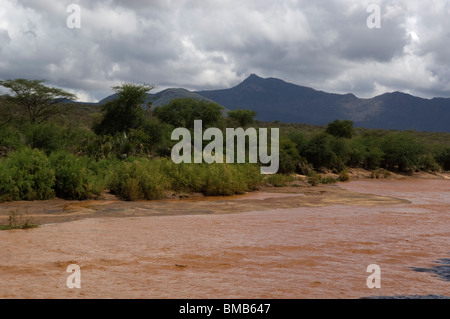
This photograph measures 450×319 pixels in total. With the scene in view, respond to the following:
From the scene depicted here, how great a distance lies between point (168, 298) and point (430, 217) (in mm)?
12875

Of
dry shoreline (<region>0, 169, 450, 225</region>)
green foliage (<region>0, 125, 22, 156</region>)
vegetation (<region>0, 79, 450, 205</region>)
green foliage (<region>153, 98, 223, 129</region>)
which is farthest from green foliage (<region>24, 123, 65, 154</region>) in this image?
green foliage (<region>153, 98, 223, 129</region>)

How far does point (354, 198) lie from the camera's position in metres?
22.2

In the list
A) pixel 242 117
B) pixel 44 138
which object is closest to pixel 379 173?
pixel 242 117

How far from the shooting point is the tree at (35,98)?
34250 mm

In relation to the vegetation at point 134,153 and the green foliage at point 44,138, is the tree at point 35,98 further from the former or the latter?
the green foliage at point 44,138

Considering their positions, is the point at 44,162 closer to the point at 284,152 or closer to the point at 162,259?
the point at 162,259

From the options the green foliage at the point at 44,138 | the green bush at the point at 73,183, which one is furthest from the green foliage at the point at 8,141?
the green bush at the point at 73,183

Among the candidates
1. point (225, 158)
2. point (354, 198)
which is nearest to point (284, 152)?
point (225, 158)

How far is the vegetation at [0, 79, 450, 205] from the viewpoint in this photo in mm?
17766

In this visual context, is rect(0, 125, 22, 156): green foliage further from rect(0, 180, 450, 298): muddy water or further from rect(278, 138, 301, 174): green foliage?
rect(278, 138, 301, 174): green foliage

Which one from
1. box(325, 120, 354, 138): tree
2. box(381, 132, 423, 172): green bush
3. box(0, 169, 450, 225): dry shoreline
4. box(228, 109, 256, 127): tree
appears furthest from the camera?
box(228, 109, 256, 127): tree

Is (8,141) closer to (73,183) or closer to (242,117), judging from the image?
(73,183)

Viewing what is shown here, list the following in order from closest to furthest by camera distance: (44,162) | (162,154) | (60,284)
Answer: (60,284)
(44,162)
(162,154)

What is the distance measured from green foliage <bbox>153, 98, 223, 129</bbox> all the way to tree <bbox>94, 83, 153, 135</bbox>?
8.11 metres
